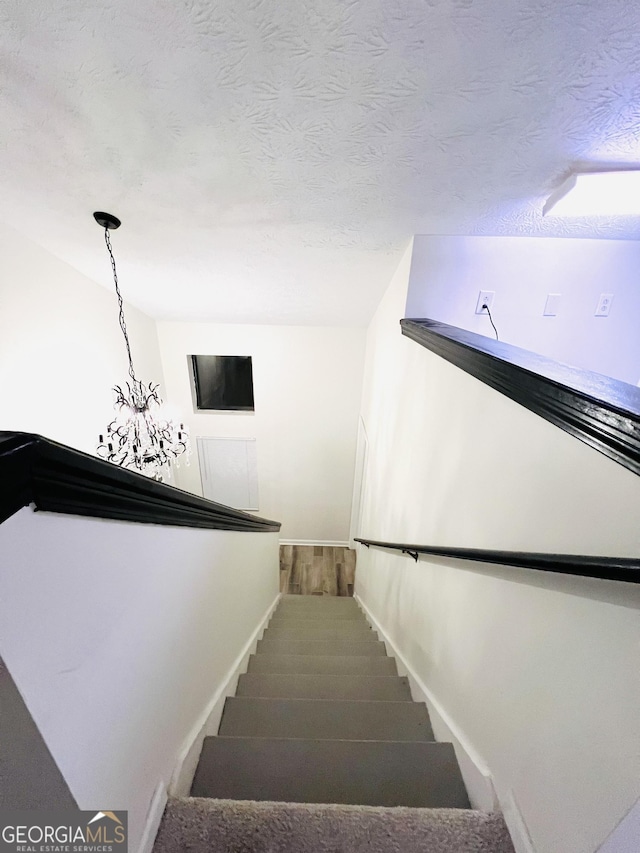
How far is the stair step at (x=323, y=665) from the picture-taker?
1.67m

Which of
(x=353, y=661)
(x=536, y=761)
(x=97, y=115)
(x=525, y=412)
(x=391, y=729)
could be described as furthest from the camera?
(x=353, y=661)

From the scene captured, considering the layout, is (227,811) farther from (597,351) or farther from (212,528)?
(597,351)

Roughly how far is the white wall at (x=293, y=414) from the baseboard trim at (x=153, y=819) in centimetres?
362

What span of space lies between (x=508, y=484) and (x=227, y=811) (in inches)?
39.7

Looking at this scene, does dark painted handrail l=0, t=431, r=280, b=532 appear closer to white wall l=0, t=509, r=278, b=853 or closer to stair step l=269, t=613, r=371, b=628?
white wall l=0, t=509, r=278, b=853

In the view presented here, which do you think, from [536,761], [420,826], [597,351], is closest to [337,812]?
[420,826]

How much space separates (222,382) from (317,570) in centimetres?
291

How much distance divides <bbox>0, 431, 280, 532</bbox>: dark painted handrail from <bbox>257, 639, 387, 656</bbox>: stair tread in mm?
1580

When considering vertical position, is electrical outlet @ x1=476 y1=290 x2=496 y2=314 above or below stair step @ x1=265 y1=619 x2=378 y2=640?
above

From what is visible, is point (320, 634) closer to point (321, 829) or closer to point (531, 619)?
point (321, 829)

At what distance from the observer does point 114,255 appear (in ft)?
6.75

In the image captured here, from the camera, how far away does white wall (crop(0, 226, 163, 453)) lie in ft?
6.24

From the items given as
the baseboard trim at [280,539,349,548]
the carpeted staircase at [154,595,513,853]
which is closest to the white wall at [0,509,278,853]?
the carpeted staircase at [154,595,513,853]

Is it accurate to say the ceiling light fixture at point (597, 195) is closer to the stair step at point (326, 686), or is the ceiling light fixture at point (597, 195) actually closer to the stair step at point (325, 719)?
the stair step at point (325, 719)
